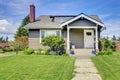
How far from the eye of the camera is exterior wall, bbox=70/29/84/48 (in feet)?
75.8

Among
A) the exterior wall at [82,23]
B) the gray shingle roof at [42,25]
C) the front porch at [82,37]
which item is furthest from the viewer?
the front porch at [82,37]

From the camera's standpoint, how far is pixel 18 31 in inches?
2174

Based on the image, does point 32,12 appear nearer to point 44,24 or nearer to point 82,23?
point 44,24

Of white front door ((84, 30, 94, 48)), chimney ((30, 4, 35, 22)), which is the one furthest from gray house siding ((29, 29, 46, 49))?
white front door ((84, 30, 94, 48))

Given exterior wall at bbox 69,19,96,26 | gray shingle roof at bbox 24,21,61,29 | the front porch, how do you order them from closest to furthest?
exterior wall at bbox 69,19,96,26 < gray shingle roof at bbox 24,21,61,29 < the front porch

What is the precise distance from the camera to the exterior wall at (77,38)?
2309cm

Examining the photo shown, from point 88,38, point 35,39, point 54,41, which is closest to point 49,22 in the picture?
point 35,39

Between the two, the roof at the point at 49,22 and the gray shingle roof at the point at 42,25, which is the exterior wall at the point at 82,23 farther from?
the gray shingle roof at the point at 42,25

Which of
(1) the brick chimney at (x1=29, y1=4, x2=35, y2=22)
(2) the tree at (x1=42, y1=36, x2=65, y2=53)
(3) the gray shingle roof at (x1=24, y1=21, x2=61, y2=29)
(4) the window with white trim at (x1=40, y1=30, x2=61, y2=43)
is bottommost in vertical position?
(2) the tree at (x1=42, y1=36, x2=65, y2=53)

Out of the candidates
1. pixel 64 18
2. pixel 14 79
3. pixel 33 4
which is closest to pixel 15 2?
pixel 33 4

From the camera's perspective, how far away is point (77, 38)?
2314cm

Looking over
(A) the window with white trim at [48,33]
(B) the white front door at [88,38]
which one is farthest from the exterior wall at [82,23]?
(A) the window with white trim at [48,33]

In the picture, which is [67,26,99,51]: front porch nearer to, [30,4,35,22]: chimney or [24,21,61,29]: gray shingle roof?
[24,21,61,29]: gray shingle roof

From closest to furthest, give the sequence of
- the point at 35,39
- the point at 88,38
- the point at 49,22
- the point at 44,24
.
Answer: the point at 35,39 → the point at 88,38 → the point at 44,24 → the point at 49,22
